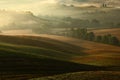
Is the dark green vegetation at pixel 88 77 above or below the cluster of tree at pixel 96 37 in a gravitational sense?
above

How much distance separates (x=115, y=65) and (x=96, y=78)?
2596 cm

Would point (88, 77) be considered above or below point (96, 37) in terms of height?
above

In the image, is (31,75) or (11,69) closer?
(31,75)

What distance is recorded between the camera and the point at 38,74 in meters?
62.8

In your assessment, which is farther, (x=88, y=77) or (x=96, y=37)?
(x=96, y=37)

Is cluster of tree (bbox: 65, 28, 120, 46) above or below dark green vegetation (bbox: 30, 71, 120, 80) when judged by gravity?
below

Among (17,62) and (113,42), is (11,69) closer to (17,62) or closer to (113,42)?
(17,62)

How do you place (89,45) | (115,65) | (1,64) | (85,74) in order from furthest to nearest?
(89,45) → (115,65) → (1,64) → (85,74)

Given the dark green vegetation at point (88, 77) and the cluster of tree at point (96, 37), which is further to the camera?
the cluster of tree at point (96, 37)

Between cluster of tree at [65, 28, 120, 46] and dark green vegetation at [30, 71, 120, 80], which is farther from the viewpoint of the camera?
cluster of tree at [65, 28, 120, 46]

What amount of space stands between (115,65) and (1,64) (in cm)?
3072

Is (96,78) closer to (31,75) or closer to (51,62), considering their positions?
(31,75)

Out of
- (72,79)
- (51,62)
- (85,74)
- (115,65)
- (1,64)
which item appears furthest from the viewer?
(115,65)

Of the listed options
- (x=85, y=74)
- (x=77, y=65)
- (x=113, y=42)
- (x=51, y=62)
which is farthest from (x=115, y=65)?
(x=113, y=42)
